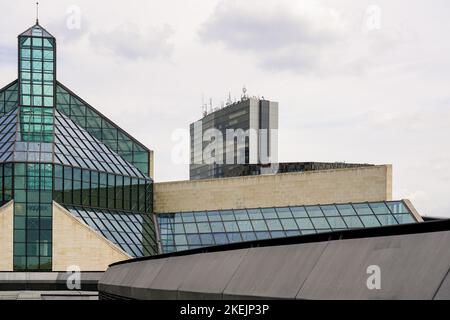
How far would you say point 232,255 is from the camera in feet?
44.1

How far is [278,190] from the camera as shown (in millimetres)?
59594

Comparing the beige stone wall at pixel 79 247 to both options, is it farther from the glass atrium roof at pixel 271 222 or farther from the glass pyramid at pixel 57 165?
the glass atrium roof at pixel 271 222

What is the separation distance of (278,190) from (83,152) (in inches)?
588

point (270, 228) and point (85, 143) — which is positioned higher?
point (85, 143)

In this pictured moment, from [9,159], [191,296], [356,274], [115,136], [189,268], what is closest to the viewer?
[356,274]

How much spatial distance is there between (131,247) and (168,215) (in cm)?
890

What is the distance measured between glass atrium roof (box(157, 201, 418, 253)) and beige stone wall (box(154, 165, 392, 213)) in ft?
A: 3.97

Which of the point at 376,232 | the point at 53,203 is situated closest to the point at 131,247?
the point at 53,203

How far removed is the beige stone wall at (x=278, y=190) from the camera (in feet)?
184

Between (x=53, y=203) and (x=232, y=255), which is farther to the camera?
(x=53, y=203)

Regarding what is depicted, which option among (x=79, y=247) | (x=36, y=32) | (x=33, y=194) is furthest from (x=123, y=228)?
(x=36, y=32)

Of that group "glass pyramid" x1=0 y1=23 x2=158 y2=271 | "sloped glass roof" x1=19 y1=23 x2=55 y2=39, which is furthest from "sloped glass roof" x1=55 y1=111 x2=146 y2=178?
"sloped glass roof" x1=19 y1=23 x2=55 y2=39

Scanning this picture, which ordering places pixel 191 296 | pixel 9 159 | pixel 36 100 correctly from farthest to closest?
pixel 36 100
pixel 9 159
pixel 191 296

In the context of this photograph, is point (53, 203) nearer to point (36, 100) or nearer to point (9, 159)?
point (9, 159)
